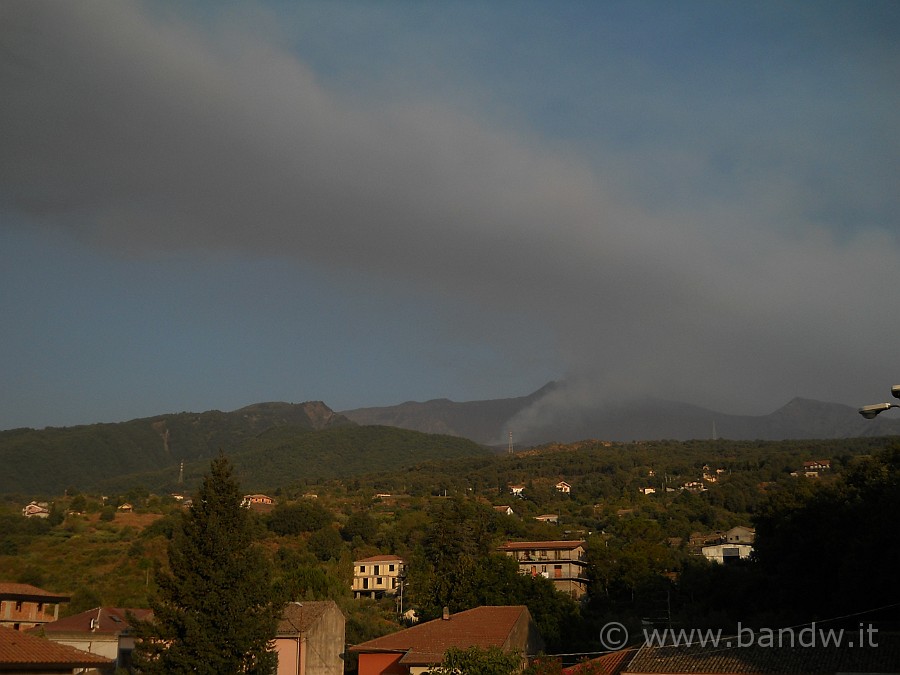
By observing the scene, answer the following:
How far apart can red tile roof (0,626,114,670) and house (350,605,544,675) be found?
47.5ft

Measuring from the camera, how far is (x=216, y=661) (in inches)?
1121

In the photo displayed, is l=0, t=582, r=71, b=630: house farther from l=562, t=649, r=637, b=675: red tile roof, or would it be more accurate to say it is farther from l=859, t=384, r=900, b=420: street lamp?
l=859, t=384, r=900, b=420: street lamp

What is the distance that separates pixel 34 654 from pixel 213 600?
530 cm

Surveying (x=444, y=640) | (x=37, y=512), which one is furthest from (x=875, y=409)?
(x=37, y=512)

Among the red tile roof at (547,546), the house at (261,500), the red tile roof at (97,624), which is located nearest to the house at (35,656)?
the red tile roof at (97,624)

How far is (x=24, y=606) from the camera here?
139 ft

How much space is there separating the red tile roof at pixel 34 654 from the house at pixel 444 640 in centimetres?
1447

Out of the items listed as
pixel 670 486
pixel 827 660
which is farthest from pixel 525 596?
pixel 670 486

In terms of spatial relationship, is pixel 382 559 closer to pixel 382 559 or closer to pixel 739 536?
pixel 382 559

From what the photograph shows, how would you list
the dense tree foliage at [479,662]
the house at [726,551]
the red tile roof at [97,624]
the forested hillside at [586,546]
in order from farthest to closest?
the house at [726,551] < the forested hillside at [586,546] < the red tile roof at [97,624] < the dense tree foliage at [479,662]

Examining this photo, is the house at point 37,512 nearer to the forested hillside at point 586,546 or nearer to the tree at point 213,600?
the forested hillside at point 586,546

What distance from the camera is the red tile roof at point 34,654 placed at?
86.0ft

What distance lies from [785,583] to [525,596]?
14.2 meters

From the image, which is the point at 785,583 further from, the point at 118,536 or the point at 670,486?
the point at 670,486
